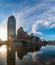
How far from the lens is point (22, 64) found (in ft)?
160

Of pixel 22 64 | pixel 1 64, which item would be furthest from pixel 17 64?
pixel 1 64

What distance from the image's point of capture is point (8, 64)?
49125 mm

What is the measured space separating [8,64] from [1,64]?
237 cm

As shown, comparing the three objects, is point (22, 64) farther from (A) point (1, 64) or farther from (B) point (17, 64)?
(A) point (1, 64)

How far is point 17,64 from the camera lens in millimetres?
49000

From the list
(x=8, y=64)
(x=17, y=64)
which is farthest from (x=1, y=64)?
(x=17, y=64)

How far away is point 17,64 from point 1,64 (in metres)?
5.42

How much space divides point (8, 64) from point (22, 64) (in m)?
4.83

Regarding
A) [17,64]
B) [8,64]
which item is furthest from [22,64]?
[8,64]

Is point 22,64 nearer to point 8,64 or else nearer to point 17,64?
point 17,64

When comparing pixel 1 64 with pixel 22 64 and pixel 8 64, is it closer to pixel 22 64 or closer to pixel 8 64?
pixel 8 64
